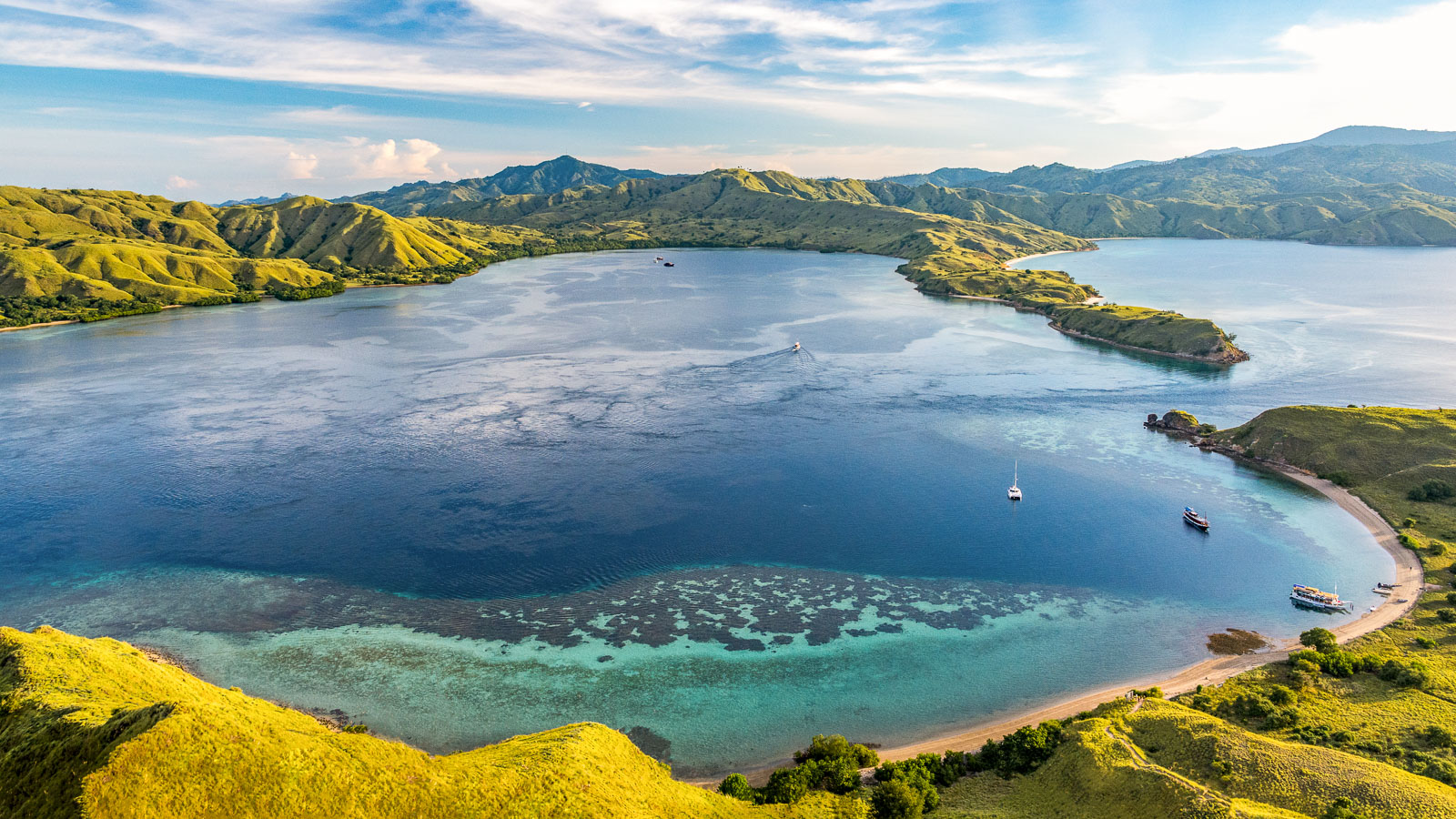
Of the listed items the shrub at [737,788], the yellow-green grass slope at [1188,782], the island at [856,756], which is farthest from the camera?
the shrub at [737,788]

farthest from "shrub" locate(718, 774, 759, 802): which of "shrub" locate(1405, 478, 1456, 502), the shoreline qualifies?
"shrub" locate(1405, 478, 1456, 502)

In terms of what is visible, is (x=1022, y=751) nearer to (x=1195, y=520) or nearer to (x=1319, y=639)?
(x=1319, y=639)

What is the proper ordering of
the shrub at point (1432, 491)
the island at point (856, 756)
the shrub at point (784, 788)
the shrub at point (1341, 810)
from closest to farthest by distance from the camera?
the island at point (856, 756) → the shrub at point (1341, 810) → the shrub at point (784, 788) → the shrub at point (1432, 491)

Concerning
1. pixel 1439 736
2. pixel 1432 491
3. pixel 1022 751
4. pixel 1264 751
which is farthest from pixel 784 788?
pixel 1432 491

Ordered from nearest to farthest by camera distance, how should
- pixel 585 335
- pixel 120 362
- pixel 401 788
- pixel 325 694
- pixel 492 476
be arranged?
pixel 401 788, pixel 325 694, pixel 492 476, pixel 120 362, pixel 585 335

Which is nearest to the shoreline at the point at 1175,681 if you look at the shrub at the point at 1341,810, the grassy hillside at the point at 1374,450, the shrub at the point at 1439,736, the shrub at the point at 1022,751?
the shrub at the point at 1022,751

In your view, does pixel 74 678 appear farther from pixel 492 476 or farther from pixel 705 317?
pixel 705 317

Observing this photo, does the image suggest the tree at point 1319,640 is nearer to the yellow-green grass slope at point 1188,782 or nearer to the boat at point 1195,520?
the yellow-green grass slope at point 1188,782

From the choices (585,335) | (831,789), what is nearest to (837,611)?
(831,789)
